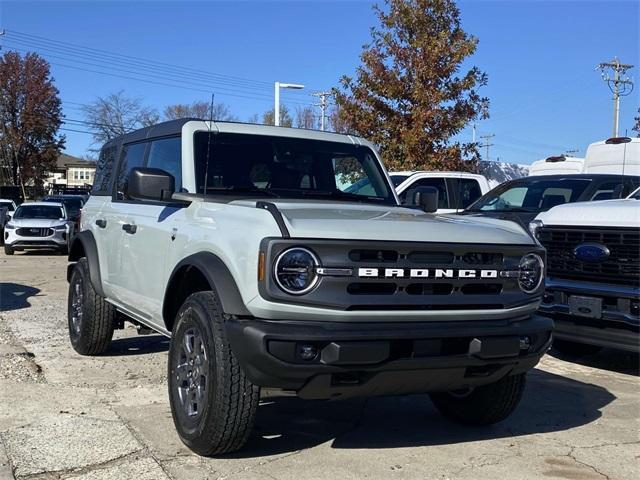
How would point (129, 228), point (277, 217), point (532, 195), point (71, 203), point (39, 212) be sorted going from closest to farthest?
1. point (277, 217)
2. point (129, 228)
3. point (532, 195)
4. point (39, 212)
5. point (71, 203)

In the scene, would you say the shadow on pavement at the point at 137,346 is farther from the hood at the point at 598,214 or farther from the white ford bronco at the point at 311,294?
the hood at the point at 598,214

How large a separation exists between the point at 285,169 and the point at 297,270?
174 cm

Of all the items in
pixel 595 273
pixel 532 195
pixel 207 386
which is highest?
pixel 532 195

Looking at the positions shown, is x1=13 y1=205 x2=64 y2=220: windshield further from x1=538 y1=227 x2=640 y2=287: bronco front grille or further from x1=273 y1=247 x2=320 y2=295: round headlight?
x1=273 y1=247 x2=320 y2=295: round headlight

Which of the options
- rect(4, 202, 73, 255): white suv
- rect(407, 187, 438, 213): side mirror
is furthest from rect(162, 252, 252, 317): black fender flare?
rect(4, 202, 73, 255): white suv

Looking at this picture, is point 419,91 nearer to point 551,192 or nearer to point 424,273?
point 551,192

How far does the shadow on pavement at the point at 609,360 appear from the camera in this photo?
6.84 metres

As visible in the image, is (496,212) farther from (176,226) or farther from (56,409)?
(56,409)

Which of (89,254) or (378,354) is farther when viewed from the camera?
(89,254)

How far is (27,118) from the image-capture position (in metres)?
45.1

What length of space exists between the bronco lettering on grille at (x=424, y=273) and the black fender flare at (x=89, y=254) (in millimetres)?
3309

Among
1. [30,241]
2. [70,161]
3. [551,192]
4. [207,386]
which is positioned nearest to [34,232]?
[30,241]

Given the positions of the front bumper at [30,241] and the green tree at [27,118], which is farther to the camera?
the green tree at [27,118]

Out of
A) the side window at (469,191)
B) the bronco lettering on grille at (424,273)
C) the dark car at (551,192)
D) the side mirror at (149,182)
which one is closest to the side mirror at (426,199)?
the bronco lettering on grille at (424,273)
